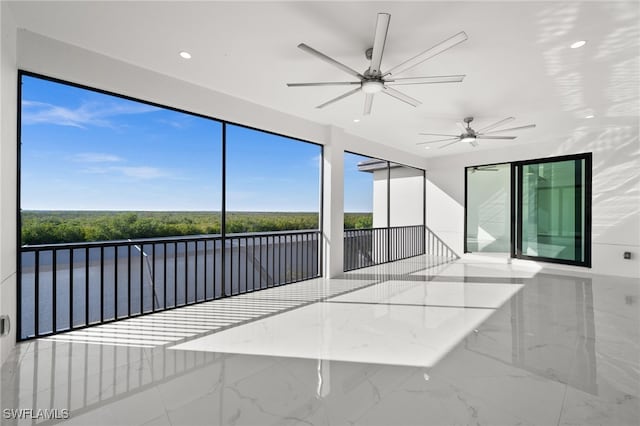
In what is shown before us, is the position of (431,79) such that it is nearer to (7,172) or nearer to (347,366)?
(347,366)

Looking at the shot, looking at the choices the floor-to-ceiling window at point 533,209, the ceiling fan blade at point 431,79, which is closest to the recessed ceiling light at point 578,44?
the ceiling fan blade at point 431,79

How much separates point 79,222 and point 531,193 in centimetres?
853

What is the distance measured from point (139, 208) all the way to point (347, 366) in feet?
23.9

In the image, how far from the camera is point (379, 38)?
225 centimetres

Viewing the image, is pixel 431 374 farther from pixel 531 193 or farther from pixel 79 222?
pixel 531 193

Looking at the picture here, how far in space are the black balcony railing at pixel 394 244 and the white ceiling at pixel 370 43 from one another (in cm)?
362

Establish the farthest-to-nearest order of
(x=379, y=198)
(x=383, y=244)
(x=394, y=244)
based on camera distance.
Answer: (x=379, y=198), (x=383, y=244), (x=394, y=244)

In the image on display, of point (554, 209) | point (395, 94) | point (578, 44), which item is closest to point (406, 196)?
point (554, 209)

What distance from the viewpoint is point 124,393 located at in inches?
80.0

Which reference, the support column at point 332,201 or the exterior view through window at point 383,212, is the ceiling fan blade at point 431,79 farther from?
the exterior view through window at point 383,212

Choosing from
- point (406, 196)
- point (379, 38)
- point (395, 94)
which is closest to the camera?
point (379, 38)

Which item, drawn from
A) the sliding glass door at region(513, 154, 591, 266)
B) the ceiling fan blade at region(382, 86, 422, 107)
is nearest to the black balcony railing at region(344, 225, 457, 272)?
the sliding glass door at region(513, 154, 591, 266)

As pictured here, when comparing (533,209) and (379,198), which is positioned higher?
(379,198)

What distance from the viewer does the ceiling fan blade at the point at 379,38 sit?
2041 millimetres
